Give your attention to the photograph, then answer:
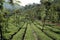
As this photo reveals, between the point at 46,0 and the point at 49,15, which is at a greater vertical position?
the point at 46,0

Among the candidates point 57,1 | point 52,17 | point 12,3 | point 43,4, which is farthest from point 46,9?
point 12,3

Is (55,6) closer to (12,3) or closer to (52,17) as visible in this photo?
(52,17)

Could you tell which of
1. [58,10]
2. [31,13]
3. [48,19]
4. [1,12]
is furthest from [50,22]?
[1,12]

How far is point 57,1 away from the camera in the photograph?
40.1 m

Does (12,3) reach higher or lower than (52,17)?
higher

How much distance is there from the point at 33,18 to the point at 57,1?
91.2 ft

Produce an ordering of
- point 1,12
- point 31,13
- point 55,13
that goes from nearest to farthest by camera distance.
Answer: point 1,12
point 55,13
point 31,13

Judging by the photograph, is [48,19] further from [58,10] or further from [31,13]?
[31,13]

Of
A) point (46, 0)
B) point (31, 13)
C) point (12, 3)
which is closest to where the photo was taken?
point (12, 3)

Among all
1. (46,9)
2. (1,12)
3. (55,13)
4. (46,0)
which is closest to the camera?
(1,12)

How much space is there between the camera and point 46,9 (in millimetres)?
37562

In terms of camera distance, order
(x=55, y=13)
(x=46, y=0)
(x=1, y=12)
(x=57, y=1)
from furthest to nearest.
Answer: (x=55, y=13) → (x=57, y=1) → (x=46, y=0) → (x=1, y=12)

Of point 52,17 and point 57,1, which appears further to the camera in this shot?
point 52,17

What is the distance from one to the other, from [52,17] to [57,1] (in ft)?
18.1
